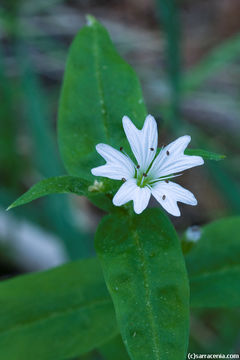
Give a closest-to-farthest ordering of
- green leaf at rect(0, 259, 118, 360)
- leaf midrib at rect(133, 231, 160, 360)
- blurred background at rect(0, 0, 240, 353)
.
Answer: leaf midrib at rect(133, 231, 160, 360) < green leaf at rect(0, 259, 118, 360) < blurred background at rect(0, 0, 240, 353)

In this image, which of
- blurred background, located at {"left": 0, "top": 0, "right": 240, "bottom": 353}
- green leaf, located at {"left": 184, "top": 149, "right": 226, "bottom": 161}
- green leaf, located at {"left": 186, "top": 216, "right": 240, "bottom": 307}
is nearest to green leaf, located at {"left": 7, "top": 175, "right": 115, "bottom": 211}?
green leaf, located at {"left": 184, "top": 149, "right": 226, "bottom": 161}

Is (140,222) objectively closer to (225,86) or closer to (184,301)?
(184,301)

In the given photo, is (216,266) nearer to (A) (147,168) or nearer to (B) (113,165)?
(A) (147,168)

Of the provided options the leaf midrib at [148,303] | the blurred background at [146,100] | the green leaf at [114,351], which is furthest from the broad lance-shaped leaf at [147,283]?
the blurred background at [146,100]

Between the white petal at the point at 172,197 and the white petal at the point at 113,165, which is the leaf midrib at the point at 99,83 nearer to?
the white petal at the point at 113,165

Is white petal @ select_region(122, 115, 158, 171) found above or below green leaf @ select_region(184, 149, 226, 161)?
above

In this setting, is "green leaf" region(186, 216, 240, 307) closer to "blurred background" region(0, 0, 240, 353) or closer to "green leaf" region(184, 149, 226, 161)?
"green leaf" region(184, 149, 226, 161)
